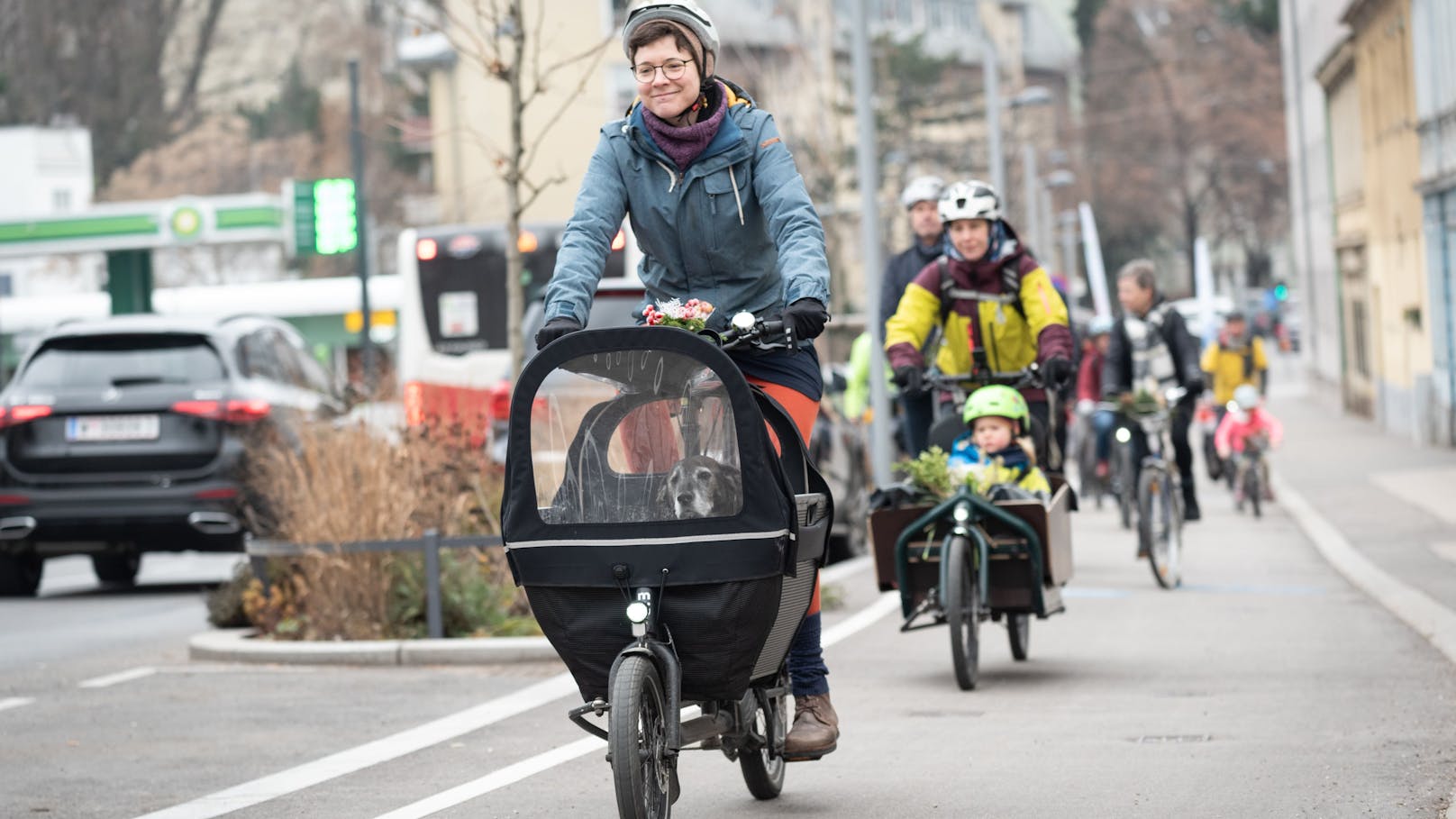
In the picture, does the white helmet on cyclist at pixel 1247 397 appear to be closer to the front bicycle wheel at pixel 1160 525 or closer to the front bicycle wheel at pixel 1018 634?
the front bicycle wheel at pixel 1160 525

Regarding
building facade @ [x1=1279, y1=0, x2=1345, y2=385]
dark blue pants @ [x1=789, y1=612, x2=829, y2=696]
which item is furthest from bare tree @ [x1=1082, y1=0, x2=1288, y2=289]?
dark blue pants @ [x1=789, y1=612, x2=829, y2=696]

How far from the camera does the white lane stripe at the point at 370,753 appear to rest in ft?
23.3

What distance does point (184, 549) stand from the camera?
50.4ft

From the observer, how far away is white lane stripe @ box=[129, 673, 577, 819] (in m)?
7.10

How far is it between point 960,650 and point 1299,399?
4533cm

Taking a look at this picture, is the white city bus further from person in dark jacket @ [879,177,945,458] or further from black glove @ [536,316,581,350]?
black glove @ [536,316,581,350]

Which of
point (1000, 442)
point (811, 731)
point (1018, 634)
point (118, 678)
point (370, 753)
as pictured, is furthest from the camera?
point (118, 678)

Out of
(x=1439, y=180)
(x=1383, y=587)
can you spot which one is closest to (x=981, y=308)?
(x=1383, y=587)

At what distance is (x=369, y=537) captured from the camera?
36.2ft

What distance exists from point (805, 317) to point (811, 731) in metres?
1.28

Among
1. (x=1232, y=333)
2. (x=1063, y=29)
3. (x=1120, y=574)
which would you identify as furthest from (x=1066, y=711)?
(x=1063, y=29)

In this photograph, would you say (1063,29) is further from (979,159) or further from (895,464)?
(895,464)

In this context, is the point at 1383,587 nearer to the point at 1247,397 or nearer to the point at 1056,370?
the point at 1056,370

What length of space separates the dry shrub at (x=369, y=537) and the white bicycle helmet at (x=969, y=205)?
9.39ft
